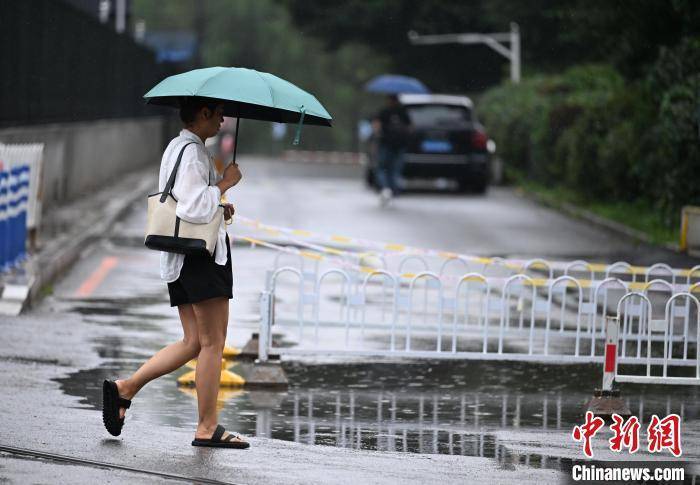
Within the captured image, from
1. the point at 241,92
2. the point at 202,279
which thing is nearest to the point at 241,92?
the point at 241,92

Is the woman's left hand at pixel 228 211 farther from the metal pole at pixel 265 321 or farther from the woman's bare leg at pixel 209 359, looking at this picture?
the metal pole at pixel 265 321

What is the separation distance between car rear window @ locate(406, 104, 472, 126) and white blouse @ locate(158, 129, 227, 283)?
22.8 metres

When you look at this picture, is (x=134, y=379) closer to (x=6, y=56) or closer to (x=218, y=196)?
(x=218, y=196)

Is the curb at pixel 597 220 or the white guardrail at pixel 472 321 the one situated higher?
the curb at pixel 597 220

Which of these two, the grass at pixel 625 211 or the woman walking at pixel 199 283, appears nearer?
the woman walking at pixel 199 283

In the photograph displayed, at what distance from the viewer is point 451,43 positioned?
60.1 m

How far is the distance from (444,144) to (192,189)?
2295cm

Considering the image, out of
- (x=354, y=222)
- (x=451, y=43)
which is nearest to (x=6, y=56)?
(x=354, y=222)

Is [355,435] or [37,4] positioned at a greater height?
[37,4]

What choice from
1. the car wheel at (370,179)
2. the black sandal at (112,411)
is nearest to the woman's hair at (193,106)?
the black sandal at (112,411)

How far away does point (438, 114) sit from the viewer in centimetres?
3034

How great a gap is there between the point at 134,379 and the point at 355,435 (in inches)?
47.0

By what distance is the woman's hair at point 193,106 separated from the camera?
7598 millimetres

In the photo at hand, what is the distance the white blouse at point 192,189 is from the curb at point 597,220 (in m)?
12.4
